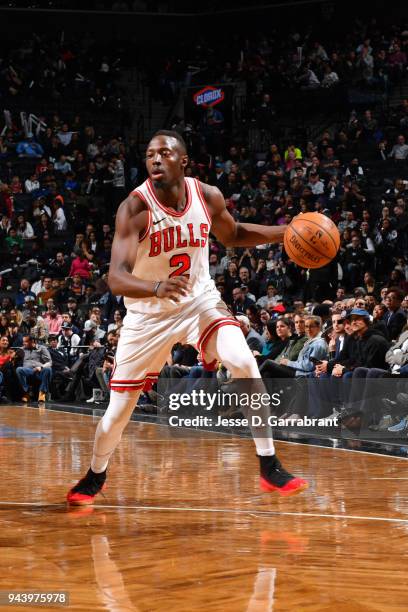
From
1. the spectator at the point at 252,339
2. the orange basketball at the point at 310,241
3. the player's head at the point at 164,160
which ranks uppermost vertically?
the player's head at the point at 164,160

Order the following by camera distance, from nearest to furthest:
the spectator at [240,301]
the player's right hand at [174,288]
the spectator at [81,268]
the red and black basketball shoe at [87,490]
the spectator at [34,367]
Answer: the player's right hand at [174,288] < the red and black basketball shoe at [87,490] < the spectator at [240,301] < the spectator at [34,367] < the spectator at [81,268]

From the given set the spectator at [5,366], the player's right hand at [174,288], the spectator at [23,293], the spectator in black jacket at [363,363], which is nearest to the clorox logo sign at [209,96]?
the spectator at [23,293]

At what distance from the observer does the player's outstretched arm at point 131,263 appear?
493 cm

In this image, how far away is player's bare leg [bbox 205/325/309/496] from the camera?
5.34 m

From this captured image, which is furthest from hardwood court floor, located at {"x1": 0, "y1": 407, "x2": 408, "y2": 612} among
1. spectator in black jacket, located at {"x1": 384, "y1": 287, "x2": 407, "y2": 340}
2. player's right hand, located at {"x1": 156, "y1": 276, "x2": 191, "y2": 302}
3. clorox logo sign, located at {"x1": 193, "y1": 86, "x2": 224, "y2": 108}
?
clorox logo sign, located at {"x1": 193, "y1": 86, "x2": 224, "y2": 108}

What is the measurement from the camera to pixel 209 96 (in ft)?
78.5

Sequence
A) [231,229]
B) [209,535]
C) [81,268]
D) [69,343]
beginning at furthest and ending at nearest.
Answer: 1. [81,268]
2. [69,343]
3. [231,229]
4. [209,535]

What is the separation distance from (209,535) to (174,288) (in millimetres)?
1235

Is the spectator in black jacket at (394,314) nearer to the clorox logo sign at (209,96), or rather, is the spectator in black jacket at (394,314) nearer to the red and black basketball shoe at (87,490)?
the red and black basketball shoe at (87,490)

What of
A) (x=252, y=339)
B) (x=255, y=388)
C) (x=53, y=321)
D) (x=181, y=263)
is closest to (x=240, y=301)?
(x=252, y=339)

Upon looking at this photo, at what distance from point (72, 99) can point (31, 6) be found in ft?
12.1

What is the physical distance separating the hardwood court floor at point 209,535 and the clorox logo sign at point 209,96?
16902mm

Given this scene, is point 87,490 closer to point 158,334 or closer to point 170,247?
point 158,334

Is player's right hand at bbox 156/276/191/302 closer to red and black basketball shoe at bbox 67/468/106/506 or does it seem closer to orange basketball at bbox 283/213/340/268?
orange basketball at bbox 283/213/340/268
